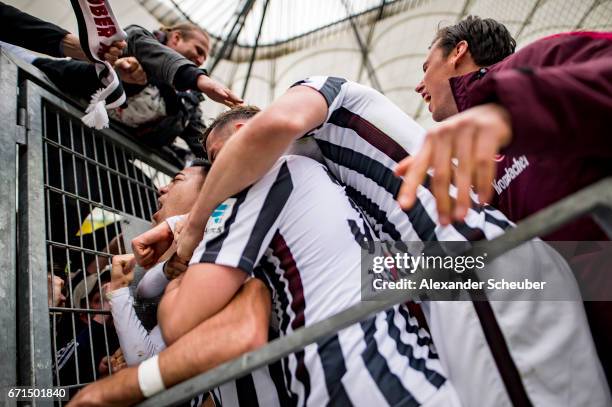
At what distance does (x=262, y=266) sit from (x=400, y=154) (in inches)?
21.1

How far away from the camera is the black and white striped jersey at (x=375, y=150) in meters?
1.13

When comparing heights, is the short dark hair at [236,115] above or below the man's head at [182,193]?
below

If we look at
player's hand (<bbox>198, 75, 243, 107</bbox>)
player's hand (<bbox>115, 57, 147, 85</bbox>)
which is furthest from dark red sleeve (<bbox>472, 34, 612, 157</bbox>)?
player's hand (<bbox>115, 57, 147, 85</bbox>)

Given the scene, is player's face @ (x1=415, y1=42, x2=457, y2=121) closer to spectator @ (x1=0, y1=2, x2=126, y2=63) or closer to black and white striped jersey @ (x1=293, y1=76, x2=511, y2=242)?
black and white striped jersey @ (x1=293, y1=76, x2=511, y2=242)

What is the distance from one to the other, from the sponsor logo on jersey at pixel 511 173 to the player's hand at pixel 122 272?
5.50ft

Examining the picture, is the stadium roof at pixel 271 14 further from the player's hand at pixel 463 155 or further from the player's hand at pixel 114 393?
the player's hand at pixel 463 155

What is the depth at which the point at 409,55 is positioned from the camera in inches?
277

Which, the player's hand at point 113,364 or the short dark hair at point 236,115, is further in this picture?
the player's hand at point 113,364

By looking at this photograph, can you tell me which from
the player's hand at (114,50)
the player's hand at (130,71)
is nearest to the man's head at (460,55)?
the player's hand at (114,50)

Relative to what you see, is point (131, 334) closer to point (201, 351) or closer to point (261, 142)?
point (201, 351)

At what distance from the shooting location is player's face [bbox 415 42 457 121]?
184cm

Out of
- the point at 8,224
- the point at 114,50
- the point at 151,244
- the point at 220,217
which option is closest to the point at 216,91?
the point at 114,50

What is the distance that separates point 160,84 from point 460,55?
1859mm

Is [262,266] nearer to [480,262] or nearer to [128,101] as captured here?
[480,262]
